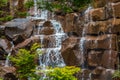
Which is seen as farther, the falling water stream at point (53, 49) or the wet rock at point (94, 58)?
the falling water stream at point (53, 49)

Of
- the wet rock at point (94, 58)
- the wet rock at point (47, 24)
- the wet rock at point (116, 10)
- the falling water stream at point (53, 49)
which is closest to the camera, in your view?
the wet rock at point (94, 58)

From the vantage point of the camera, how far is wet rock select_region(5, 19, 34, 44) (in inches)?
764

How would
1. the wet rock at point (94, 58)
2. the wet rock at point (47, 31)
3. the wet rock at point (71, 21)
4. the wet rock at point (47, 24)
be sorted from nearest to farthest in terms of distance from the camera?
the wet rock at point (94, 58)
the wet rock at point (71, 21)
the wet rock at point (47, 31)
the wet rock at point (47, 24)

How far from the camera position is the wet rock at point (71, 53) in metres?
16.0

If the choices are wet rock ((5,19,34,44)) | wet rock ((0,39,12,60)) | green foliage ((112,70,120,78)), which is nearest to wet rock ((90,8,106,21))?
green foliage ((112,70,120,78))

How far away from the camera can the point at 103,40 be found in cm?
1497

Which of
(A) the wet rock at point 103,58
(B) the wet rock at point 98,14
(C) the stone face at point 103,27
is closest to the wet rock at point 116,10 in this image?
(C) the stone face at point 103,27

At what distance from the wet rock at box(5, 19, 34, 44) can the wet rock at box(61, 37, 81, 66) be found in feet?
13.4

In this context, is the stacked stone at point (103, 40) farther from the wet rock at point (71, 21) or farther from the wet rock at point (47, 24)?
the wet rock at point (47, 24)

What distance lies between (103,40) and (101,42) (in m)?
0.14

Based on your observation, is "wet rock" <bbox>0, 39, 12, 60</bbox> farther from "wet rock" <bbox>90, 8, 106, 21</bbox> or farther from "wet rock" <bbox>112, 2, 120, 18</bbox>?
"wet rock" <bbox>112, 2, 120, 18</bbox>

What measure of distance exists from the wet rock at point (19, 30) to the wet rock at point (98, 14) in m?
5.00

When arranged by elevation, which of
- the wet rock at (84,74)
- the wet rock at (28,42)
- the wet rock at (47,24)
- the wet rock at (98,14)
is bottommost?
the wet rock at (84,74)

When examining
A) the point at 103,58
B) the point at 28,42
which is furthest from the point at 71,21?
the point at 103,58
